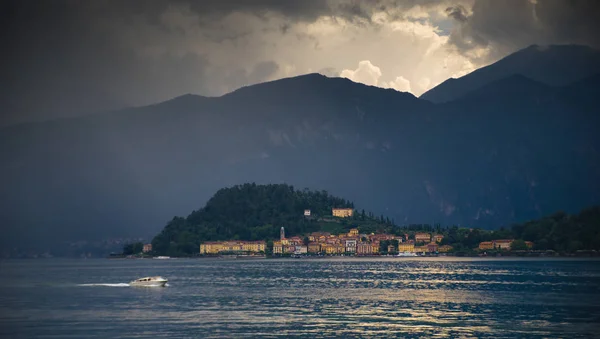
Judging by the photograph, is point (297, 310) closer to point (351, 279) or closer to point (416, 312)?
point (416, 312)

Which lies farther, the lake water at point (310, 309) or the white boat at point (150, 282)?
the white boat at point (150, 282)

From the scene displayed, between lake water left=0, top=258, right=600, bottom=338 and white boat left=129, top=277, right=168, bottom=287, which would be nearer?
lake water left=0, top=258, right=600, bottom=338

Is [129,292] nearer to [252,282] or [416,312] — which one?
[252,282]

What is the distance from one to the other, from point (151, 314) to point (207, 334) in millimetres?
16747

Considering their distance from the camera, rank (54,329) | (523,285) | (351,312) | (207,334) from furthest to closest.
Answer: (523,285) → (351,312) → (54,329) → (207,334)

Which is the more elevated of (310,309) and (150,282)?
(150,282)

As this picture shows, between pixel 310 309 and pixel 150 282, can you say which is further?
pixel 150 282

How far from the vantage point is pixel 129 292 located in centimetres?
11206

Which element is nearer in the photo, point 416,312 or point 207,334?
point 207,334

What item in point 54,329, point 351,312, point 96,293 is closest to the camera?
point 54,329

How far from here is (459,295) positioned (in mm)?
101125

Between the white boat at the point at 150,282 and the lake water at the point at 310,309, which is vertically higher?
the white boat at the point at 150,282

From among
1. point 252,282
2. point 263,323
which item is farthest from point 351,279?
point 263,323

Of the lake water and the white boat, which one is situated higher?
the white boat
